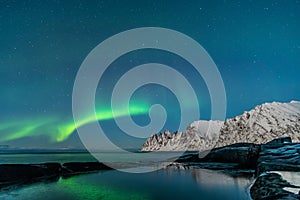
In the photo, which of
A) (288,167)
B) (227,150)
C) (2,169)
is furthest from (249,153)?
(2,169)

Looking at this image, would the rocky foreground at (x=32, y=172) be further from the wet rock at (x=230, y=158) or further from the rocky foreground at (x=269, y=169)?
the wet rock at (x=230, y=158)

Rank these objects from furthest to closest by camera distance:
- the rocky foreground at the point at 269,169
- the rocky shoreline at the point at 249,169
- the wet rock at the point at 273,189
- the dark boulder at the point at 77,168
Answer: the dark boulder at the point at 77,168 → the rocky shoreline at the point at 249,169 → the rocky foreground at the point at 269,169 → the wet rock at the point at 273,189

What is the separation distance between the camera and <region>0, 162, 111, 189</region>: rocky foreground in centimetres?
3830

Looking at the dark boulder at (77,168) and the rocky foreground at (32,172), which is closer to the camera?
the rocky foreground at (32,172)

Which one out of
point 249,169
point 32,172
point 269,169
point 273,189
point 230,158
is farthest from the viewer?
point 230,158

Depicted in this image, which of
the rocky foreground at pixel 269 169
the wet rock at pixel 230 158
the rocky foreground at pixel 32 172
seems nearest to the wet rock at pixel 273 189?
the rocky foreground at pixel 269 169

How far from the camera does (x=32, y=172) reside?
44875 millimetres

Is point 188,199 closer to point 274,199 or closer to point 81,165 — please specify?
point 274,199

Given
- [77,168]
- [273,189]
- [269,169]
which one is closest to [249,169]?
[269,169]

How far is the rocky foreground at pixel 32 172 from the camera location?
38.3 meters

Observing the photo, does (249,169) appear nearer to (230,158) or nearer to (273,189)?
(230,158)

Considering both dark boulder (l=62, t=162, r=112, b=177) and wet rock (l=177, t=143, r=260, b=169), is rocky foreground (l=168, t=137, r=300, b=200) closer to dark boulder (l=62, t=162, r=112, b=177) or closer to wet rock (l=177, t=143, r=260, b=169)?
wet rock (l=177, t=143, r=260, b=169)

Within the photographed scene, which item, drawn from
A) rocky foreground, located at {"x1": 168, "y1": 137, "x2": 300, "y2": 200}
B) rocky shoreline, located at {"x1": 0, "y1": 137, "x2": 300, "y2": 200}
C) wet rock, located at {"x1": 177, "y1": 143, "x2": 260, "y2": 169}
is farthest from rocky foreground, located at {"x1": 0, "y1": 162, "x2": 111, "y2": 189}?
wet rock, located at {"x1": 177, "y1": 143, "x2": 260, "y2": 169}

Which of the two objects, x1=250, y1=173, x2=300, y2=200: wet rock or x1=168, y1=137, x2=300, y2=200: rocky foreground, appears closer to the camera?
x1=250, y1=173, x2=300, y2=200: wet rock
